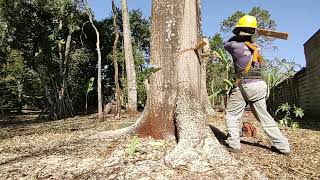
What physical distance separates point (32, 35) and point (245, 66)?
19.8 metres

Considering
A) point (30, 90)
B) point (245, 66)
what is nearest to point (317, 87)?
point (245, 66)

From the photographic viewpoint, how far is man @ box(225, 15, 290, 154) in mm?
5375

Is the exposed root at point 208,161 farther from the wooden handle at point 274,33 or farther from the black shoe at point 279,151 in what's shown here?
the wooden handle at point 274,33

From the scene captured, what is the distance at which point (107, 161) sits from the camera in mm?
4848

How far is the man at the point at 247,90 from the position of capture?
5375mm

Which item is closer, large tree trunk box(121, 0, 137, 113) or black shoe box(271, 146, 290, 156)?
black shoe box(271, 146, 290, 156)

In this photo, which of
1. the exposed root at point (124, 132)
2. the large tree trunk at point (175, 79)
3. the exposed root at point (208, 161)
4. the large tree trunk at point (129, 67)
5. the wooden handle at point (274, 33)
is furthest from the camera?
the large tree trunk at point (129, 67)

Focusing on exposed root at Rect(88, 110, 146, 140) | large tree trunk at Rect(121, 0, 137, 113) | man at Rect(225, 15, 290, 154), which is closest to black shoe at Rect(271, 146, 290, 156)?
man at Rect(225, 15, 290, 154)

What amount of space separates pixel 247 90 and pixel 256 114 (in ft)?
1.22

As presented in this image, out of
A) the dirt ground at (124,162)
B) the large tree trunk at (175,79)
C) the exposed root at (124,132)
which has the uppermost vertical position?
the large tree trunk at (175,79)

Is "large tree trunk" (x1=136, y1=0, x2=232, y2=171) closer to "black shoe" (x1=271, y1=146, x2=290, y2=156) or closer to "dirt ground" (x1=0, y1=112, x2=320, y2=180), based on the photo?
"dirt ground" (x1=0, y1=112, x2=320, y2=180)

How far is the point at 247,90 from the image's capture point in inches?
213

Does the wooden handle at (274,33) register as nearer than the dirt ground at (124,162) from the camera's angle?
No

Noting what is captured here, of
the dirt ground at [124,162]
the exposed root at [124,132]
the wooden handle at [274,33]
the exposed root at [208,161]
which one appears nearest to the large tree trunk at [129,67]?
the exposed root at [124,132]
